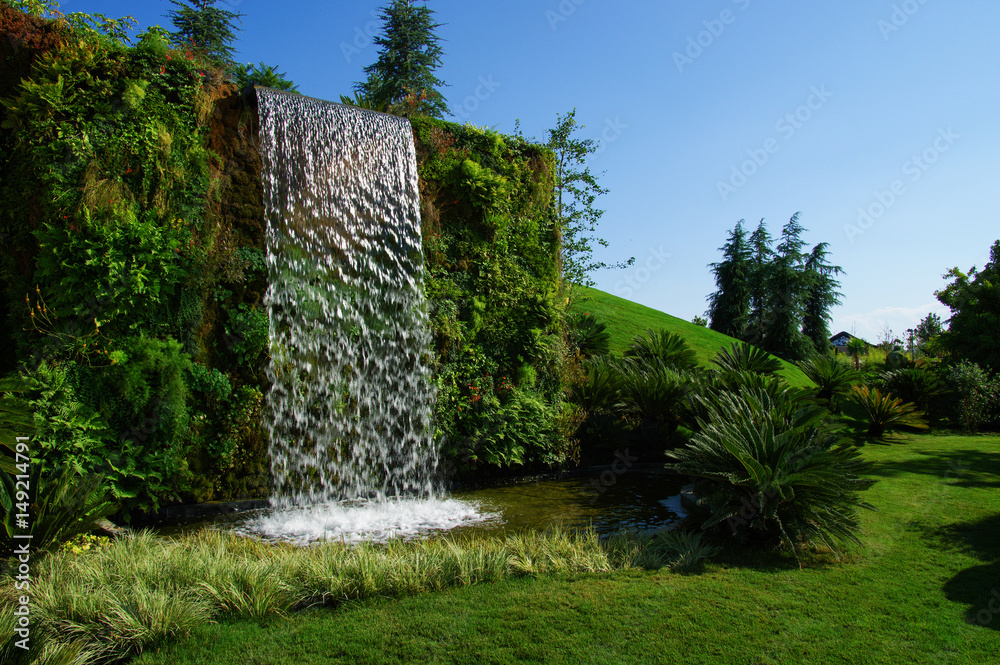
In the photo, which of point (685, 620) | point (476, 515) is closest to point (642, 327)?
point (476, 515)

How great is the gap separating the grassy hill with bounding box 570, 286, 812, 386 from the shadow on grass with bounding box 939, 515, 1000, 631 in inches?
434

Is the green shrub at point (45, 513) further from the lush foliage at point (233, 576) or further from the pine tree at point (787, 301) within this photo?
the pine tree at point (787, 301)

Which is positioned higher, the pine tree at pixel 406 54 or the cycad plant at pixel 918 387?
the pine tree at pixel 406 54

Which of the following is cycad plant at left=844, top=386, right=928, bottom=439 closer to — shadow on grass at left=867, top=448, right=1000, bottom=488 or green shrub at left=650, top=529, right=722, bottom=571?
shadow on grass at left=867, top=448, right=1000, bottom=488

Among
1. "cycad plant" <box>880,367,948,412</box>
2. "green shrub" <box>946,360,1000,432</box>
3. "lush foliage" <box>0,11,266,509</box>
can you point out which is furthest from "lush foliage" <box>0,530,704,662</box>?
"green shrub" <box>946,360,1000,432</box>

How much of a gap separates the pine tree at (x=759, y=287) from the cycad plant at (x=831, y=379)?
21781mm

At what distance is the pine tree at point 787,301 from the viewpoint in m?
33.4

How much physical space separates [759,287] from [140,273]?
39.1 meters

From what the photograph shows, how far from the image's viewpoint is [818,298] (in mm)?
37344

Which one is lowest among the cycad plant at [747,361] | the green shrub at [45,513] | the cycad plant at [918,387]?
the green shrub at [45,513]

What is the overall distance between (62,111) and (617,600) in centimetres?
786

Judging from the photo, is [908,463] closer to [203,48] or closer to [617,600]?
[617,600]

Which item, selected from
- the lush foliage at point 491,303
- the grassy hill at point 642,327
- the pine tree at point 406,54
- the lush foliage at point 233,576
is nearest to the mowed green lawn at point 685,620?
the lush foliage at point 233,576

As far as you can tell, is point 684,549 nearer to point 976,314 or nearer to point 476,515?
point 476,515
